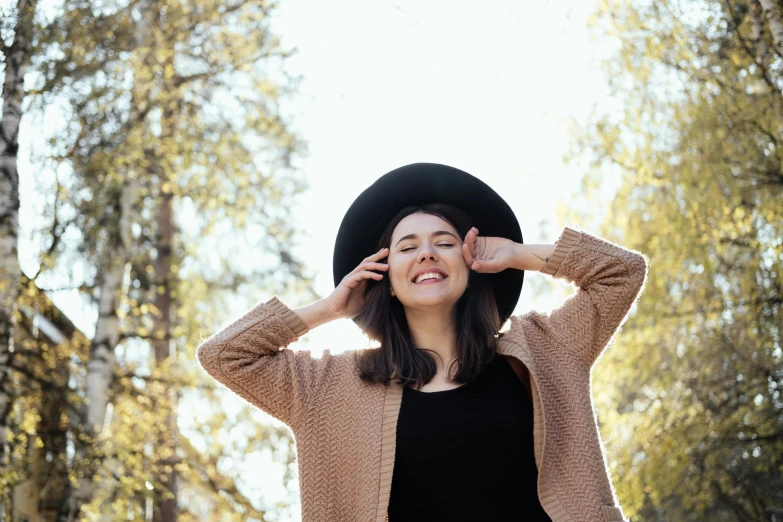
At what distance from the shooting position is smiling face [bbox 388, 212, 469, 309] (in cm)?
320

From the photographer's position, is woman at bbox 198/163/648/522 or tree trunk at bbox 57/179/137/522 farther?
tree trunk at bbox 57/179/137/522

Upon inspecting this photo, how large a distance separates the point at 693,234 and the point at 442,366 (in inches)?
200

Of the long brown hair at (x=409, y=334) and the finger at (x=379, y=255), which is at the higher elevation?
the finger at (x=379, y=255)

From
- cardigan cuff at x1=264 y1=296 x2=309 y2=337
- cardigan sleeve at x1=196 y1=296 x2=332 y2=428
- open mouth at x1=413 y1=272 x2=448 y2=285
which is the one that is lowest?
cardigan sleeve at x1=196 y1=296 x2=332 y2=428

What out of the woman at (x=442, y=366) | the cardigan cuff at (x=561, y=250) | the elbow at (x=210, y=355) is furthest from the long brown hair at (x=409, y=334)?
the elbow at (x=210, y=355)

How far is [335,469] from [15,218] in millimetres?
3868

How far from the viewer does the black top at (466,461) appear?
2.86 m

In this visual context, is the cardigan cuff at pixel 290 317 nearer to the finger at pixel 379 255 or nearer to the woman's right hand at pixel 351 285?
the woman's right hand at pixel 351 285

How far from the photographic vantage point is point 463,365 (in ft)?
10.2

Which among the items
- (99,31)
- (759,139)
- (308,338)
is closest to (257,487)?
(308,338)

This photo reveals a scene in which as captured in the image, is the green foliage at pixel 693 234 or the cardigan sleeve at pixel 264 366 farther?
the green foliage at pixel 693 234

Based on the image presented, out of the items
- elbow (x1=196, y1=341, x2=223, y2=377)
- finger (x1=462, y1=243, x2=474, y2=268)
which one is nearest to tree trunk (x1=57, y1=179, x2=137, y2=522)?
elbow (x1=196, y1=341, x2=223, y2=377)

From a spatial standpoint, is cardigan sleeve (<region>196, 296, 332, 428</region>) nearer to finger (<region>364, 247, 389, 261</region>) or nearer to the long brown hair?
the long brown hair

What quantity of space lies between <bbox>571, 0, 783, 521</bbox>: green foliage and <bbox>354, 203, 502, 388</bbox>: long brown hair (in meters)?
4.05
